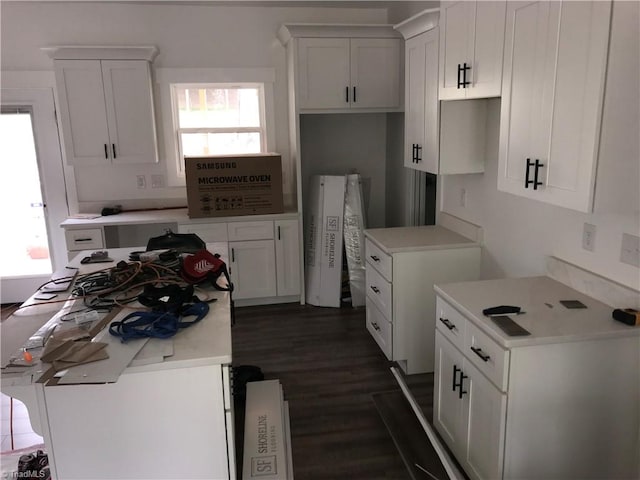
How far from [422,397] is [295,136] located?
237 cm

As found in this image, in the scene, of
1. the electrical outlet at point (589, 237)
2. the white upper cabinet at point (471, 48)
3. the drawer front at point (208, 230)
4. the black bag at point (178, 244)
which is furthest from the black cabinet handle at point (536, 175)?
the drawer front at point (208, 230)

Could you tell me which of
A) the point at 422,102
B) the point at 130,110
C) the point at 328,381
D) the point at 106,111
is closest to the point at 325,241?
the point at 328,381

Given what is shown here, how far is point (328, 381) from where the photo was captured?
3.22 m

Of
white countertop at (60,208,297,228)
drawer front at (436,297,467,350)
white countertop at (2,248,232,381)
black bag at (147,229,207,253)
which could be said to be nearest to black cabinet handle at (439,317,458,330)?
drawer front at (436,297,467,350)

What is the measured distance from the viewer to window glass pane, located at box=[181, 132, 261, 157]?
4695 millimetres

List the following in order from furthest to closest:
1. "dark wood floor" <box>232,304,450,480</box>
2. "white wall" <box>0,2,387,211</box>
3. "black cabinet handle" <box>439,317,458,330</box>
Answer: "white wall" <box>0,2,387,211</box>
"dark wood floor" <box>232,304,450,480</box>
"black cabinet handle" <box>439,317,458,330</box>

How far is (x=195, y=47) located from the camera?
4438 millimetres

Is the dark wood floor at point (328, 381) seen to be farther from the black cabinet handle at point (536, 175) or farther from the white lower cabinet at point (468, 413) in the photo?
the black cabinet handle at point (536, 175)

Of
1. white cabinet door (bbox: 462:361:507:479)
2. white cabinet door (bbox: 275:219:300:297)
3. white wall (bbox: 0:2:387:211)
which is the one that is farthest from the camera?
white cabinet door (bbox: 275:219:300:297)

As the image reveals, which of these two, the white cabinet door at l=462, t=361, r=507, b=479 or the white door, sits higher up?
the white door

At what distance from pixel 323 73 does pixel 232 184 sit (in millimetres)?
1179

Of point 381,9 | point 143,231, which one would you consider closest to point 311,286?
point 143,231

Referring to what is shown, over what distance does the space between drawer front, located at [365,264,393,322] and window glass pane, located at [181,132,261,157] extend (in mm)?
1952

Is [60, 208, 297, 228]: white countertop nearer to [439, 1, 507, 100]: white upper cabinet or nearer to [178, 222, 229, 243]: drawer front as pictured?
[178, 222, 229, 243]: drawer front
